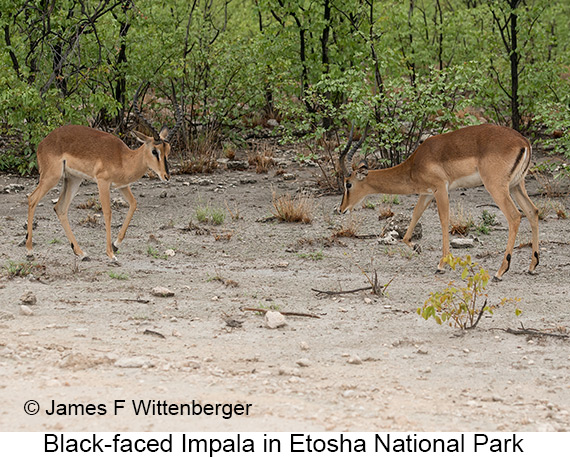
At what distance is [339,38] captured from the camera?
A: 17.5 metres

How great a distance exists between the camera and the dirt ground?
4.83 metres

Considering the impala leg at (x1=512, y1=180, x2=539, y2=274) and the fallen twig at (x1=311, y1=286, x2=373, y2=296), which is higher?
the impala leg at (x1=512, y1=180, x2=539, y2=274)

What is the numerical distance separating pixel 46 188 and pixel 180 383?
213 inches

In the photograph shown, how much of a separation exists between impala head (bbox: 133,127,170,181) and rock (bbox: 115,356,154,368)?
166 inches

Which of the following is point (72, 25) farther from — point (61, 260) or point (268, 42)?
point (61, 260)

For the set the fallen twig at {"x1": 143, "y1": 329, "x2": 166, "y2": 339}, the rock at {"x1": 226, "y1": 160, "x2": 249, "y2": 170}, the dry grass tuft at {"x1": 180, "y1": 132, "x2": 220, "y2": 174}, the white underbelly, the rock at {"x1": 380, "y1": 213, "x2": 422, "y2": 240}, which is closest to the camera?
the fallen twig at {"x1": 143, "y1": 329, "x2": 166, "y2": 339}

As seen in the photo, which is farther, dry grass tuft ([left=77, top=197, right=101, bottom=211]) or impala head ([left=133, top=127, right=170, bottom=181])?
dry grass tuft ([left=77, top=197, right=101, bottom=211])

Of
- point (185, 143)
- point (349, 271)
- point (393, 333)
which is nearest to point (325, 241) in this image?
point (349, 271)

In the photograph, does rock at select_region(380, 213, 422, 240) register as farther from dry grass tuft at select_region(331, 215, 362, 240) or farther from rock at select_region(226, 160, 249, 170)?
rock at select_region(226, 160, 249, 170)

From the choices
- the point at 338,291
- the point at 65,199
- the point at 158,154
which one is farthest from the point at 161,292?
the point at 65,199

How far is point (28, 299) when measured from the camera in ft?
24.4

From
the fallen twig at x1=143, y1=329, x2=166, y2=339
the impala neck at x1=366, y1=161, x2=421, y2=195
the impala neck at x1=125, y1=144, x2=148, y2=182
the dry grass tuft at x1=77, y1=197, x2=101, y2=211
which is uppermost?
the impala neck at x1=125, y1=144, x2=148, y2=182

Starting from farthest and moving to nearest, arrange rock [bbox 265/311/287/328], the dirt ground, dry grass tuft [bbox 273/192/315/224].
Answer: dry grass tuft [bbox 273/192/315/224] < rock [bbox 265/311/287/328] < the dirt ground

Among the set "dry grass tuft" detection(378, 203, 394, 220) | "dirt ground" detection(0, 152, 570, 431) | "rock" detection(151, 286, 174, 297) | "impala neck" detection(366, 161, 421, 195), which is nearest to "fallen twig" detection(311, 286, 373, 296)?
"dirt ground" detection(0, 152, 570, 431)
